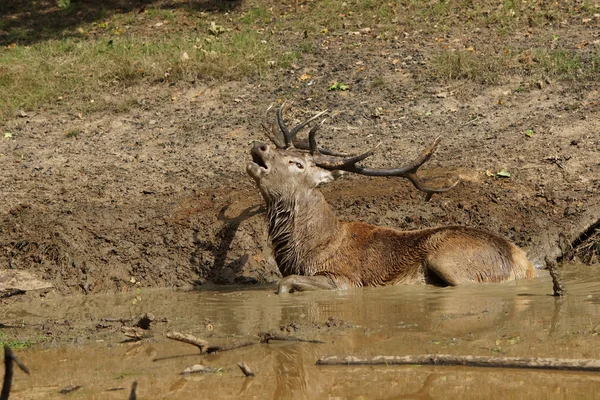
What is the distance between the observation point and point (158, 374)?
5.77 m

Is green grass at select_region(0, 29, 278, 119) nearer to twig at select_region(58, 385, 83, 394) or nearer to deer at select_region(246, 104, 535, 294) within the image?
deer at select_region(246, 104, 535, 294)

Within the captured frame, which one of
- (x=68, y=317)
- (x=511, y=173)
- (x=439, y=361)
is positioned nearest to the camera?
(x=439, y=361)

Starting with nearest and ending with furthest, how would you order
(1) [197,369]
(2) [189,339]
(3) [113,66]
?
(1) [197,369]
(2) [189,339]
(3) [113,66]

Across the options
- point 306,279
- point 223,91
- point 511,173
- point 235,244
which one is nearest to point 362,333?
point 306,279

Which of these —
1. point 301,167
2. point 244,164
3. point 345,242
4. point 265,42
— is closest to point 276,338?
point 345,242

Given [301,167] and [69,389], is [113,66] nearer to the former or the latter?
[301,167]

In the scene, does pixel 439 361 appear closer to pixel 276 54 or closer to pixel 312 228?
pixel 312 228

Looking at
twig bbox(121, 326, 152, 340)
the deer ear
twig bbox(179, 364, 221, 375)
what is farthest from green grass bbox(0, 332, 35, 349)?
the deer ear

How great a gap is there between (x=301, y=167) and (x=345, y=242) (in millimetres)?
924

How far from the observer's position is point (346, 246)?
988 centimetres

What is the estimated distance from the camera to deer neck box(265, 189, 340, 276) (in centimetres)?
989

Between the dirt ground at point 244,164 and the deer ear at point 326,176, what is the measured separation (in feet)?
2.82

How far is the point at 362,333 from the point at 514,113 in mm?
6766

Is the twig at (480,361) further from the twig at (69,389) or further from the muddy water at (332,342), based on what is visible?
the twig at (69,389)
